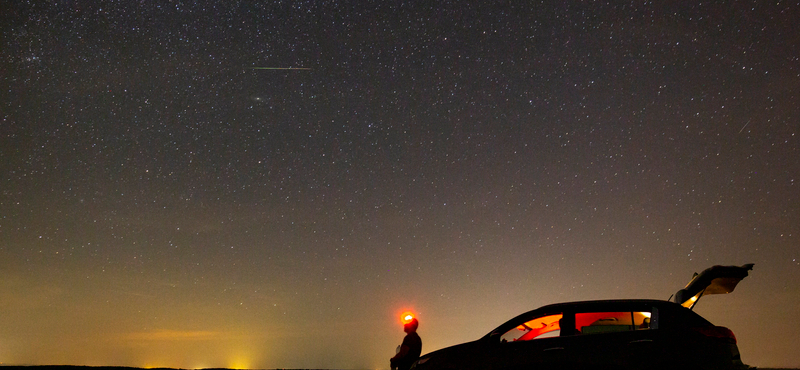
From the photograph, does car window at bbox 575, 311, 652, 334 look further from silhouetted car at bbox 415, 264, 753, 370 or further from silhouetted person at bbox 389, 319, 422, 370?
silhouetted person at bbox 389, 319, 422, 370

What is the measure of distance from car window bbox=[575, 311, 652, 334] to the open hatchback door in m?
1.61

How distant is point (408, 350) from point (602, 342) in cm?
282

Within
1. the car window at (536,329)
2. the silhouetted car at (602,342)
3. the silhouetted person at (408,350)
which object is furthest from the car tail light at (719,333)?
the silhouetted person at (408,350)

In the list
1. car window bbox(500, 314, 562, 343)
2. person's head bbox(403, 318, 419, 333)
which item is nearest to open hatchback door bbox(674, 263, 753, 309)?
car window bbox(500, 314, 562, 343)

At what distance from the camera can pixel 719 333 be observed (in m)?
6.15

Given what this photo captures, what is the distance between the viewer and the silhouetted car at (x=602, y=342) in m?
6.05

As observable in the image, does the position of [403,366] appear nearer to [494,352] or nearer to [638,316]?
[494,352]

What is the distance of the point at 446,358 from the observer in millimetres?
6836

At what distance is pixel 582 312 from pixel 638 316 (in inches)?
23.1

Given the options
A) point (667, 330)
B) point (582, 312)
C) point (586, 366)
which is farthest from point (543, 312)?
point (667, 330)

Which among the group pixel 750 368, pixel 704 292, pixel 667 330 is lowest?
pixel 750 368

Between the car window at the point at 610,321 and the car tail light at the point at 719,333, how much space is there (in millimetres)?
531

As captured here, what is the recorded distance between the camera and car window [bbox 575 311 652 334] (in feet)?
21.4

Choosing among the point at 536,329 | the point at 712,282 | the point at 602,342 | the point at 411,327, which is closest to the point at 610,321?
the point at 602,342
